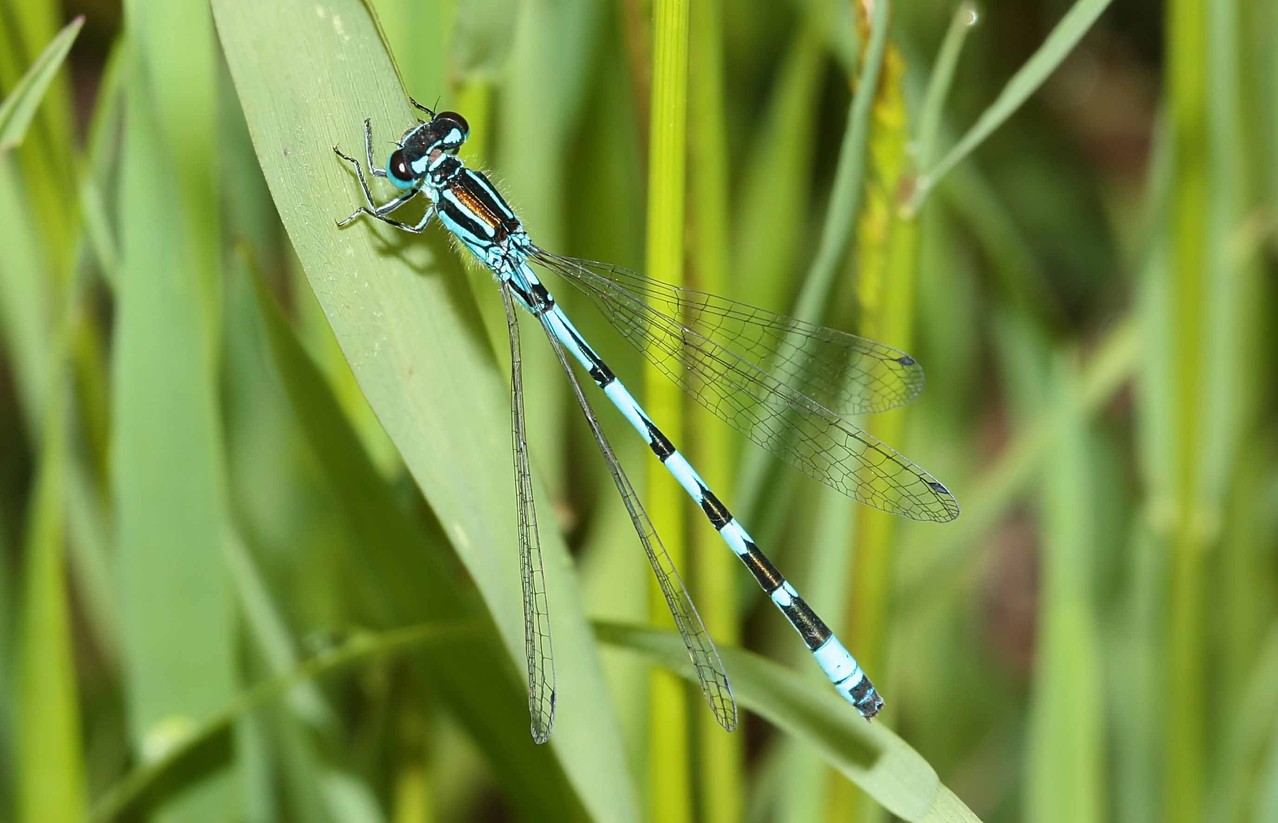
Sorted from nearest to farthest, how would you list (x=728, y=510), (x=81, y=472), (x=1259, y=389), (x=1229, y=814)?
(x=728, y=510) < (x=1229, y=814) < (x=81, y=472) < (x=1259, y=389)

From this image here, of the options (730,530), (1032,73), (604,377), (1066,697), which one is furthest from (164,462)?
(1066,697)

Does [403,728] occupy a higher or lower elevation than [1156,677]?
higher

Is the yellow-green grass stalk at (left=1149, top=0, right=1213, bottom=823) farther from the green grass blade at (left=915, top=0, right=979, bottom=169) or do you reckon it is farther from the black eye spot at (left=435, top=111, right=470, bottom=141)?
the black eye spot at (left=435, top=111, right=470, bottom=141)

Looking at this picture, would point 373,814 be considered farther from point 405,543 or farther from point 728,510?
point 728,510

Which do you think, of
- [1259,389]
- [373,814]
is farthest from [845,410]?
[1259,389]

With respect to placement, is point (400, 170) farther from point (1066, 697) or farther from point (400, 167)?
point (1066, 697)

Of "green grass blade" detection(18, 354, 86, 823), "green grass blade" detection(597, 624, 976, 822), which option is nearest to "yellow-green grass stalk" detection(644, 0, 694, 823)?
"green grass blade" detection(597, 624, 976, 822)

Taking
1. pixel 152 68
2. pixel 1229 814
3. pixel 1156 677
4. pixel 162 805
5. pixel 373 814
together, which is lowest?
pixel 1229 814

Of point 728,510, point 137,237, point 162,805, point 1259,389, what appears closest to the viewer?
point 137,237
